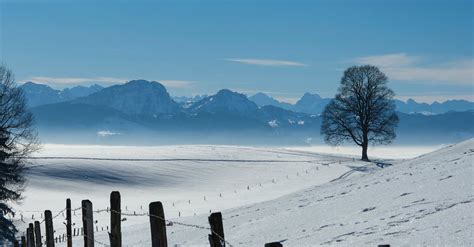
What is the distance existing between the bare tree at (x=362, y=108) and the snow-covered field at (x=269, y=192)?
426 centimetres

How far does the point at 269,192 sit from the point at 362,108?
55.0 ft

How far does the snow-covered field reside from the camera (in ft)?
49.3

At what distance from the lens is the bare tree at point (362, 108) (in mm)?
66188

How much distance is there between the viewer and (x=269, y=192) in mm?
56875

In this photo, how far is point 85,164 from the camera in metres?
72.1

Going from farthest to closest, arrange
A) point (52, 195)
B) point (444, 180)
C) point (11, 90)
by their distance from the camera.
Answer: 1. point (52, 195)
2. point (11, 90)
3. point (444, 180)

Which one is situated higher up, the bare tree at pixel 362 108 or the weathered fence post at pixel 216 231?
the bare tree at pixel 362 108

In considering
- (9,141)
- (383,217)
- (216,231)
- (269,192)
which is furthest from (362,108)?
(216,231)

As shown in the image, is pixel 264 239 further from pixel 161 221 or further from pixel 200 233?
pixel 161 221

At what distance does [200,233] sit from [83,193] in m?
41.2

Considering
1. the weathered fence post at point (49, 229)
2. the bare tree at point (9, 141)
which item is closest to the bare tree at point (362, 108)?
the bare tree at point (9, 141)

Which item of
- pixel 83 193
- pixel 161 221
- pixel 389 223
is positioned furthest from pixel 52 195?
pixel 161 221

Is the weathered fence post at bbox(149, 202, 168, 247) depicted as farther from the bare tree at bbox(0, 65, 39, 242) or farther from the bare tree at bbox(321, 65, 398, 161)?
the bare tree at bbox(321, 65, 398, 161)

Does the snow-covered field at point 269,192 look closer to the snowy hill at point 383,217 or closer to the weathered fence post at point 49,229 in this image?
the snowy hill at point 383,217
